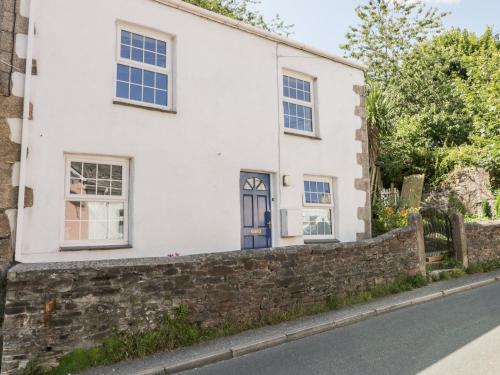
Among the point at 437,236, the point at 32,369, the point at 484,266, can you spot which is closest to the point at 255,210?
the point at 32,369

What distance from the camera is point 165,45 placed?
29.3ft

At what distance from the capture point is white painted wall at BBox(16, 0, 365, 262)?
7.33 m

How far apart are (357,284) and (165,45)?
6.71 m

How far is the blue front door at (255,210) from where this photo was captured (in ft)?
31.4

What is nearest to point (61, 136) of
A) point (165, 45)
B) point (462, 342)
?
point (165, 45)

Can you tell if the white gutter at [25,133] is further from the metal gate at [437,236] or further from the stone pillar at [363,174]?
the metal gate at [437,236]

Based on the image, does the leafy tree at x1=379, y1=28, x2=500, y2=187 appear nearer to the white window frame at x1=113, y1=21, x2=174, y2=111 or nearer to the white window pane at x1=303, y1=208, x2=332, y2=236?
the white window pane at x1=303, y1=208, x2=332, y2=236

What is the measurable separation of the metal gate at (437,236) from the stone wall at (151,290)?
441cm

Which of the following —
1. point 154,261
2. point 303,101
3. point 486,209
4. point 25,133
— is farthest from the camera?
point 486,209

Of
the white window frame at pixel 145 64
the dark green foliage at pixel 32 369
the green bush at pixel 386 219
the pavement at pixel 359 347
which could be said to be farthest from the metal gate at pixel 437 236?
the dark green foliage at pixel 32 369

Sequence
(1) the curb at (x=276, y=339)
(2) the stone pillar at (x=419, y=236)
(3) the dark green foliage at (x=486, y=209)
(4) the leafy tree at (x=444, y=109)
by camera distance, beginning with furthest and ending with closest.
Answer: (4) the leafy tree at (x=444, y=109) < (3) the dark green foliage at (x=486, y=209) < (2) the stone pillar at (x=419, y=236) < (1) the curb at (x=276, y=339)

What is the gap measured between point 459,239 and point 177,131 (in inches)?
359

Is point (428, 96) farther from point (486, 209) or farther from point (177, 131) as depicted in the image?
point (177, 131)

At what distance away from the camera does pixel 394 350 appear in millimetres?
5402
